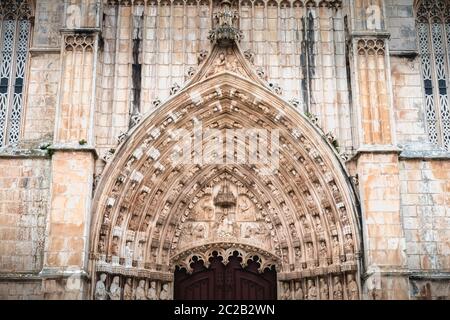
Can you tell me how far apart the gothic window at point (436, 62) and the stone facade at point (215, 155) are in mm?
375

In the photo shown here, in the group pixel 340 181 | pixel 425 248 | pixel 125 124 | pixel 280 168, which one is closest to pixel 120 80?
pixel 125 124

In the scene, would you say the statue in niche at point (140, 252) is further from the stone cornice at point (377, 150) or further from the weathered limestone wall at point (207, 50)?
the stone cornice at point (377, 150)

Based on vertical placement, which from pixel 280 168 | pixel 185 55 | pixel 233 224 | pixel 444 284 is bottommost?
pixel 444 284

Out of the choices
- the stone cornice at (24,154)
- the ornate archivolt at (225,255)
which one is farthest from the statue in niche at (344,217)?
the stone cornice at (24,154)

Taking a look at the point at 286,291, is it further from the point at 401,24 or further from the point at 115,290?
the point at 401,24

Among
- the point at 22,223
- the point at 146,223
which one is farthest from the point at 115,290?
the point at 22,223

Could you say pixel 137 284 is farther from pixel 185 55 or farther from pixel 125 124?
pixel 185 55

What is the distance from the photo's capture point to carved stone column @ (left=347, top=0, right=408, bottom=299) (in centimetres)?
1409

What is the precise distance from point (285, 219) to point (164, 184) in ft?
8.89

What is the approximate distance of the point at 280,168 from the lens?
52.5 feet

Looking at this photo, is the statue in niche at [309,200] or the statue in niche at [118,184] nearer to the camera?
the statue in niche at [118,184]

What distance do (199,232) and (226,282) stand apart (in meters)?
1.23

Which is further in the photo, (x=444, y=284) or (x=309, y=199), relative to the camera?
(x=309, y=199)

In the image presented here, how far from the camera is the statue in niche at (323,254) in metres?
15.1
